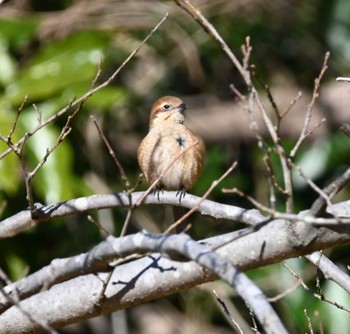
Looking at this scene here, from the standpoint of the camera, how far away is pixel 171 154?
5.34 m

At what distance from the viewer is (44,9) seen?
7316 mm

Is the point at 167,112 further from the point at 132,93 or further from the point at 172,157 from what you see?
the point at 132,93

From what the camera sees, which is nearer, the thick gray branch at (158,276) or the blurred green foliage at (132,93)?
the thick gray branch at (158,276)

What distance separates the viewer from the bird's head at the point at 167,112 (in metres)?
5.68

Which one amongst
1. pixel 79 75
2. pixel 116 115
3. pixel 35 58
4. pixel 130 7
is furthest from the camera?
pixel 116 115

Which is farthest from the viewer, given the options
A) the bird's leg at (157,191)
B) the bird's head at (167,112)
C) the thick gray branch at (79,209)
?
the bird's head at (167,112)

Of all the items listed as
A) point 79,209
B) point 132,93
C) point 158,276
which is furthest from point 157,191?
point 132,93

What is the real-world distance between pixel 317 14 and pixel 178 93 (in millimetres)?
1362

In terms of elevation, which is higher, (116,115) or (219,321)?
(116,115)

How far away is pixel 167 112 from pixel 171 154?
0.46 metres

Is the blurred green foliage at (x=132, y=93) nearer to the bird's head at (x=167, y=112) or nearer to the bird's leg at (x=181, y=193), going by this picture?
the bird's head at (x=167, y=112)

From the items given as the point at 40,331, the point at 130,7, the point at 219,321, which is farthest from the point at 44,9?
the point at 40,331

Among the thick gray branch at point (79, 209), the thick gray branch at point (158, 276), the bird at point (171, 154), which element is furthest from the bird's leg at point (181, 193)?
the thick gray branch at point (158, 276)

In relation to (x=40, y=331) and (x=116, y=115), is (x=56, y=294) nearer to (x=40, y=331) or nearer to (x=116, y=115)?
(x=40, y=331)
